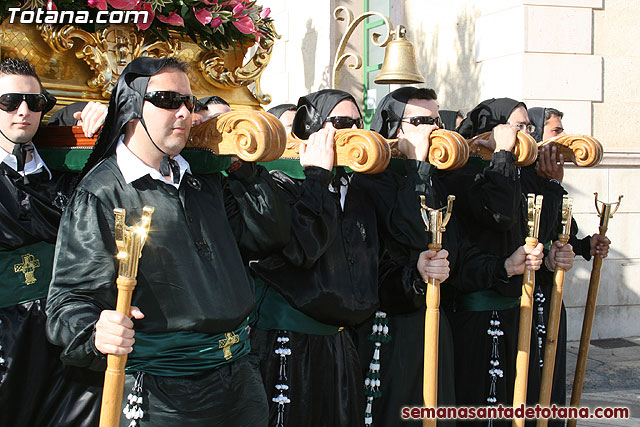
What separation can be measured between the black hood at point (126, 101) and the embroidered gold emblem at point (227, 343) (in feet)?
2.35

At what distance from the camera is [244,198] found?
2830 mm

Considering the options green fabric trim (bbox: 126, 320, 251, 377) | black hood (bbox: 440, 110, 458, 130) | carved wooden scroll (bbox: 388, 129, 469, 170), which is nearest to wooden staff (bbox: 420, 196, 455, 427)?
carved wooden scroll (bbox: 388, 129, 469, 170)

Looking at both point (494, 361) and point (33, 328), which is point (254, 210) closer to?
point (33, 328)

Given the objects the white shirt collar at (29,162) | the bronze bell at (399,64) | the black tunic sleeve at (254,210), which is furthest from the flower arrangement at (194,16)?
the bronze bell at (399,64)

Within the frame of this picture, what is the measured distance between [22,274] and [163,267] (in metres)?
0.98

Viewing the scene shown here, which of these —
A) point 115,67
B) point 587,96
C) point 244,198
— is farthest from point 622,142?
point 244,198

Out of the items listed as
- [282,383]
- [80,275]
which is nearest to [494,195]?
[282,383]

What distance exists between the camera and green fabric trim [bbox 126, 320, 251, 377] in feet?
8.05

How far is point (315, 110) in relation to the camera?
3617 mm

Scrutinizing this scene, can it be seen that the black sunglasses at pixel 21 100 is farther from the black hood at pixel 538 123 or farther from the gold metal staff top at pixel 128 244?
the black hood at pixel 538 123

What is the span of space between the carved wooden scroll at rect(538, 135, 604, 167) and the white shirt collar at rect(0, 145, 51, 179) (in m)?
2.69

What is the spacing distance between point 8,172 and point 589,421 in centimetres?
411

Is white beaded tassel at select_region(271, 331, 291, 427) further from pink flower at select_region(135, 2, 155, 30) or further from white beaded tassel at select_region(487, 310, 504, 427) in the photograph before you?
pink flower at select_region(135, 2, 155, 30)

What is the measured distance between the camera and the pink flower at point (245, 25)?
4.34 meters
